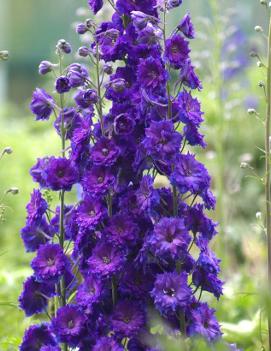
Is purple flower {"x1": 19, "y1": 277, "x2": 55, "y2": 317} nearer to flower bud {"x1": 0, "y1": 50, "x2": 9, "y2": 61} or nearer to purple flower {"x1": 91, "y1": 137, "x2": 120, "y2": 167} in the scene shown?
purple flower {"x1": 91, "y1": 137, "x2": 120, "y2": 167}

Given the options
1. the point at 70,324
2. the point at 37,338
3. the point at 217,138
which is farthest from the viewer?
the point at 217,138

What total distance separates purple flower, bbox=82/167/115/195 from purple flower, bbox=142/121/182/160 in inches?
4.4

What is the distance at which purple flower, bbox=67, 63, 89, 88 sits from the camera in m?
1.92

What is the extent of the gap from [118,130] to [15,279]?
1496mm

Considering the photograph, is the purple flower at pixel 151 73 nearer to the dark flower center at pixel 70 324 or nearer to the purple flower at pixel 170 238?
the purple flower at pixel 170 238

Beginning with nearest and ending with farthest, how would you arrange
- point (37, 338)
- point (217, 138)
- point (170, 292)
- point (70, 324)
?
point (170, 292) < point (70, 324) < point (37, 338) < point (217, 138)

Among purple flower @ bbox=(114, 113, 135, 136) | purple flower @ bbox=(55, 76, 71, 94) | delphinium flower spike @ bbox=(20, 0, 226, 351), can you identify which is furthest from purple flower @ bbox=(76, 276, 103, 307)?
purple flower @ bbox=(55, 76, 71, 94)

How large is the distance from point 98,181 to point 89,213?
0.26 feet

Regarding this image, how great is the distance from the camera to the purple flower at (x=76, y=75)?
75.7 inches

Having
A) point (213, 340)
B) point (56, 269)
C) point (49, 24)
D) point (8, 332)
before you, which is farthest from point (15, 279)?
point (49, 24)

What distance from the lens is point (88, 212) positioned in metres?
1.85

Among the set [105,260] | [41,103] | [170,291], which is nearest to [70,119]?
[41,103]

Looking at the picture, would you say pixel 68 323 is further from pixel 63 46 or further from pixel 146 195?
pixel 63 46

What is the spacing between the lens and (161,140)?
1.77 metres
